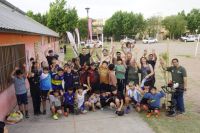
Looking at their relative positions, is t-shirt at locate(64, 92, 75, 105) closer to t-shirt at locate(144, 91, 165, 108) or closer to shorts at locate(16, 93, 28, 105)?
shorts at locate(16, 93, 28, 105)

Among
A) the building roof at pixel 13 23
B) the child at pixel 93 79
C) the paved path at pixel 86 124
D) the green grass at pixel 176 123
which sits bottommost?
the paved path at pixel 86 124

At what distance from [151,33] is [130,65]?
85482 mm

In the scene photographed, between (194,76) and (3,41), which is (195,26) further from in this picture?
(3,41)

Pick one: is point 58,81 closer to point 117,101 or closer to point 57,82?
point 57,82

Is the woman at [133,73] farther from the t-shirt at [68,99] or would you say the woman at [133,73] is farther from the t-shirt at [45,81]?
the t-shirt at [45,81]

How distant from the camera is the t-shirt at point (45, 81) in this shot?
372 inches

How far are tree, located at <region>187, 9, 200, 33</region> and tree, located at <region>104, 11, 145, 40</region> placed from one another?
15.6 m

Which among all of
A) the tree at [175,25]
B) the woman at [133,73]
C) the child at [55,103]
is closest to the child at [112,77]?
the woman at [133,73]

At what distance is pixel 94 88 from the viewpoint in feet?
34.2

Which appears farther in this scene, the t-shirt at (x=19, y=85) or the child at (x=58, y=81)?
the child at (x=58, y=81)

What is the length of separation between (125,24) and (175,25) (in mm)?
15440

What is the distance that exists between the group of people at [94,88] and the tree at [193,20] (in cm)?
8307

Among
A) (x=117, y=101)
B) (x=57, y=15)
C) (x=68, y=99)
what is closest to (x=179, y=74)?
(x=117, y=101)

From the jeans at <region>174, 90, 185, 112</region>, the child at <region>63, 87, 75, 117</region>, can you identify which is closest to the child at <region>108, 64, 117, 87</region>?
the child at <region>63, 87, 75, 117</region>
